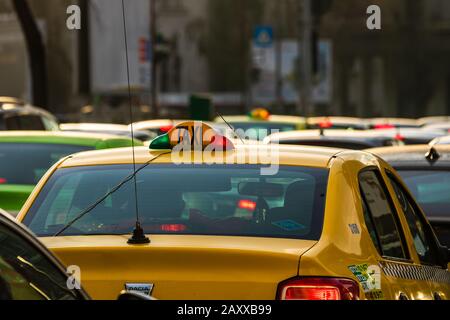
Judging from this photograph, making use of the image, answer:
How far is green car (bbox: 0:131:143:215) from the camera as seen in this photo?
40.1 ft

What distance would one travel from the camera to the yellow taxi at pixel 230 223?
5438 millimetres

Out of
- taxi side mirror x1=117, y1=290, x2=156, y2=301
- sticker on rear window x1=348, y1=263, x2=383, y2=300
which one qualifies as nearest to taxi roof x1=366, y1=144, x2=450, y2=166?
sticker on rear window x1=348, y1=263, x2=383, y2=300

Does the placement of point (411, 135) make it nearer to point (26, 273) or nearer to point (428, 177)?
point (428, 177)

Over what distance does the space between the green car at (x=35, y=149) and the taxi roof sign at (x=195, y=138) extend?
17.6 feet

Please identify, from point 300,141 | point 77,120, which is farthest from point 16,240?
point 77,120

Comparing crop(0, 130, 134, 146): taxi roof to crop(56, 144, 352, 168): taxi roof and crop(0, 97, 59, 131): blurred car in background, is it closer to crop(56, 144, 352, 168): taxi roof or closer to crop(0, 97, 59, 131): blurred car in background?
crop(56, 144, 352, 168): taxi roof

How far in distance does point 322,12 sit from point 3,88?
51.5 metres

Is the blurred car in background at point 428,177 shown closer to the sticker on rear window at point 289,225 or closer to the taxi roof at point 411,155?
the taxi roof at point 411,155

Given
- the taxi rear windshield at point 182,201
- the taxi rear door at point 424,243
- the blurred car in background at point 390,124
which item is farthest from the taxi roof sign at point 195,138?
the blurred car in background at point 390,124

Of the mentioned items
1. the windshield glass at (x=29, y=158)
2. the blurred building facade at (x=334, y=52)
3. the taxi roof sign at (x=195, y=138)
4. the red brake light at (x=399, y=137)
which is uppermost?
the taxi roof sign at (x=195, y=138)

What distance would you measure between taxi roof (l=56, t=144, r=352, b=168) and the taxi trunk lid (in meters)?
0.91

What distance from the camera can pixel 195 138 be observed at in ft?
21.9

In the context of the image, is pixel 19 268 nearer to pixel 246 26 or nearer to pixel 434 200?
pixel 434 200

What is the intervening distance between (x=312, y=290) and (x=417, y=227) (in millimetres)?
2359
